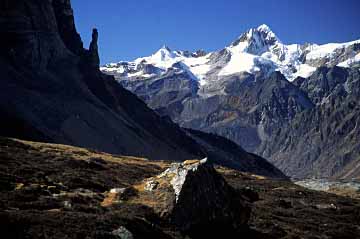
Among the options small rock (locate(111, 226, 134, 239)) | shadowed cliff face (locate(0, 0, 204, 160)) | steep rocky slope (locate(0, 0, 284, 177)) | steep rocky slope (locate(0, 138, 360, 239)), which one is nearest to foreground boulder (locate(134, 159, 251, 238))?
steep rocky slope (locate(0, 138, 360, 239))

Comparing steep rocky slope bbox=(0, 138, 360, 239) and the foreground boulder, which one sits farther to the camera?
the foreground boulder

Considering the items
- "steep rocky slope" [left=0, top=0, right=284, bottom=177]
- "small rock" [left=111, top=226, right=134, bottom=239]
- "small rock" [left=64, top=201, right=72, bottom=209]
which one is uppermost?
"steep rocky slope" [left=0, top=0, right=284, bottom=177]

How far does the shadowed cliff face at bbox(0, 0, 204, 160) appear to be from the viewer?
12644 cm

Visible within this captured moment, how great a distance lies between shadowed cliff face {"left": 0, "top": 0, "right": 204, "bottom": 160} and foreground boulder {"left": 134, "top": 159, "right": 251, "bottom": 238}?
3299 inches

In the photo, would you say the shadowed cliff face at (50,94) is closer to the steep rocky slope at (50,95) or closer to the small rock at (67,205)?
the steep rocky slope at (50,95)

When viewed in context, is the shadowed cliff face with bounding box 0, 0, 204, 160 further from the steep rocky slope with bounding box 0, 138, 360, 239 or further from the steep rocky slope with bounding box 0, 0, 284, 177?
the steep rocky slope with bounding box 0, 138, 360, 239

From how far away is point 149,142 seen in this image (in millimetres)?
160875

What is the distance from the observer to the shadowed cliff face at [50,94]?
126 m

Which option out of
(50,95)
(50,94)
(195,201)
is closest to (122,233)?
(195,201)

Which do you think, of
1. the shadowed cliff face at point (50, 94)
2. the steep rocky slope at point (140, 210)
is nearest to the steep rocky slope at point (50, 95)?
the shadowed cliff face at point (50, 94)

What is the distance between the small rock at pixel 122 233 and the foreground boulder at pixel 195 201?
3.44m

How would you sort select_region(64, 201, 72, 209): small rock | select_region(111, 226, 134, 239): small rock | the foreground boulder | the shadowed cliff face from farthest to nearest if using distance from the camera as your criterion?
the shadowed cliff face, select_region(64, 201, 72, 209): small rock, the foreground boulder, select_region(111, 226, 134, 239): small rock

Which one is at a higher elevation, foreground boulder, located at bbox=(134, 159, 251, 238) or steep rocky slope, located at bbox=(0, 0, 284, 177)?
→ steep rocky slope, located at bbox=(0, 0, 284, 177)

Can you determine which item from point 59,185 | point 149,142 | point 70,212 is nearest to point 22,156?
point 59,185
